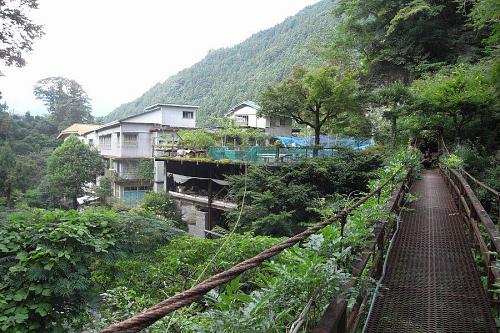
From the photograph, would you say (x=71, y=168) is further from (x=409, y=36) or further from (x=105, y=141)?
(x=409, y=36)

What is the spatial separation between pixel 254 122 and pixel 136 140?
10.9m

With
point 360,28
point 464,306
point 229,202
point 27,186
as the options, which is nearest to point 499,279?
point 464,306

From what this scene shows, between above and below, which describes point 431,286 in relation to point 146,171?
above

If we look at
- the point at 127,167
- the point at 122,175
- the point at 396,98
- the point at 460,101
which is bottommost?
the point at 122,175

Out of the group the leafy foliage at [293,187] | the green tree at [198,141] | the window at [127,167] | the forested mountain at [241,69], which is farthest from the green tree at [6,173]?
the forested mountain at [241,69]

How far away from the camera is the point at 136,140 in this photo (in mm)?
30500

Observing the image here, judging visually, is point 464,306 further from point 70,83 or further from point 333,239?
point 70,83

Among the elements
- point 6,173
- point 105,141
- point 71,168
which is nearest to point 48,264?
point 6,173

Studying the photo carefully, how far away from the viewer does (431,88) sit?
15.8m

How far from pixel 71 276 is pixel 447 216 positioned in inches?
267

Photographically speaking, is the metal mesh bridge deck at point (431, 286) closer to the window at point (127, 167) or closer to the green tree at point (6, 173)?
the green tree at point (6, 173)

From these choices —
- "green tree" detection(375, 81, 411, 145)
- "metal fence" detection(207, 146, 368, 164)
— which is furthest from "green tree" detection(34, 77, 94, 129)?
"green tree" detection(375, 81, 411, 145)

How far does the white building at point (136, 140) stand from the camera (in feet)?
97.6

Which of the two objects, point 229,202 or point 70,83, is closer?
point 229,202
